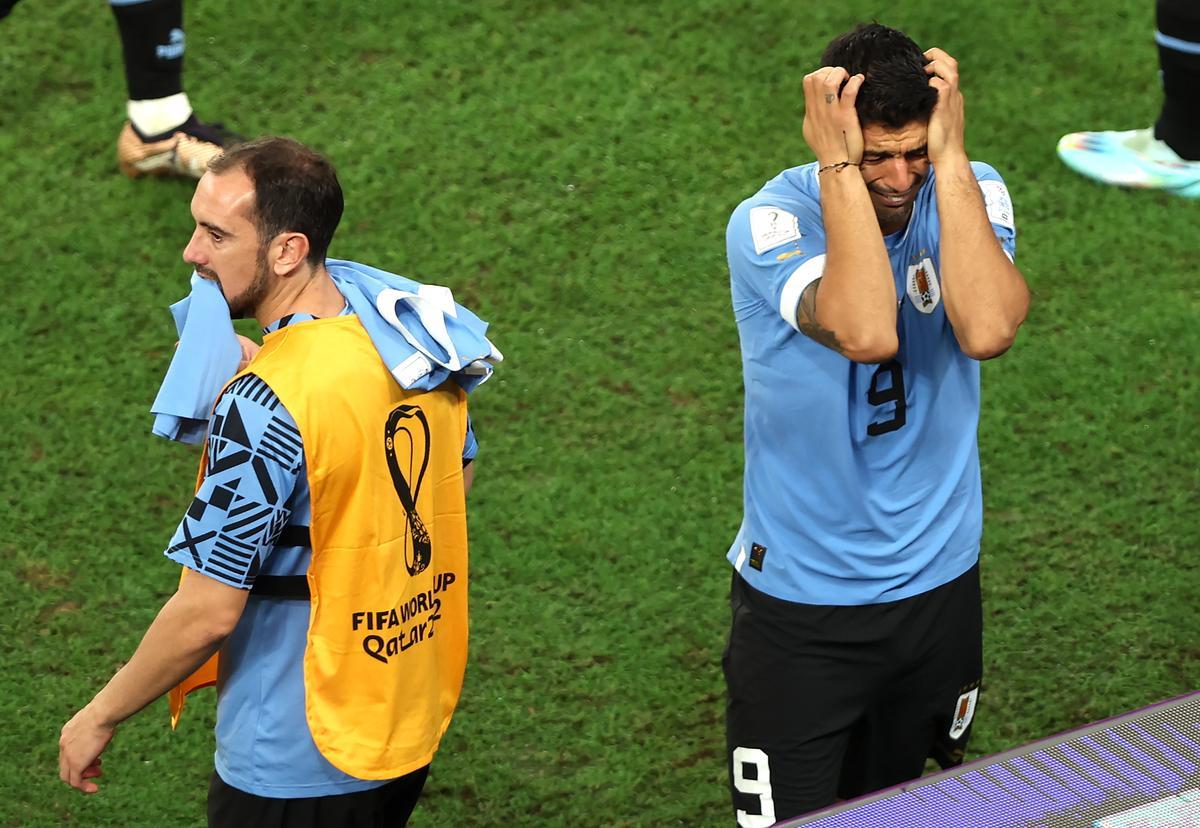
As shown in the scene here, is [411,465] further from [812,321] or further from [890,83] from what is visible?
[890,83]

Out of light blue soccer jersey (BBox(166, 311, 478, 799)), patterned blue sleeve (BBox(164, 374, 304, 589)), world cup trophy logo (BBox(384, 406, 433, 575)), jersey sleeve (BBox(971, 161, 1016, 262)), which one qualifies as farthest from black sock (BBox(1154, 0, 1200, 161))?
patterned blue sleeve (BBox(164, 374, 304, 589))

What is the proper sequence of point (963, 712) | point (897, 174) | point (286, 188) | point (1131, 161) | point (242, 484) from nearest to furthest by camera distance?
1. point (242, 484)
2. point (286, 188)
3. point (897, 174)
4. point (963, 712)
5. point (1131, 161)

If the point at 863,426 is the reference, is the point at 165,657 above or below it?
below

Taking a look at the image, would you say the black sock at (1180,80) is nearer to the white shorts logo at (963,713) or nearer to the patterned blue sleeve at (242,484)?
the white shorts logo at (963,713)

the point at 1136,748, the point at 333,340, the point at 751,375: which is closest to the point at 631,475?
the point at 751,375

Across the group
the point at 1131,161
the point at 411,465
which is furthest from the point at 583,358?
the point at 411,465

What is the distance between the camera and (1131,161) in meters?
6.58

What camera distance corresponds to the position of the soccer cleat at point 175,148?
20.8 feet

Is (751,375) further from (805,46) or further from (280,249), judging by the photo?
(805,46)

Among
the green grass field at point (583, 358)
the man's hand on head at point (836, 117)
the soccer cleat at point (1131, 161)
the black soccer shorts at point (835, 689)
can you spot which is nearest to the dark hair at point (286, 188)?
the man's hand on head at point (836, 117)

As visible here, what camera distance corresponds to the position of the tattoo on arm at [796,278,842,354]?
2955 millimetres

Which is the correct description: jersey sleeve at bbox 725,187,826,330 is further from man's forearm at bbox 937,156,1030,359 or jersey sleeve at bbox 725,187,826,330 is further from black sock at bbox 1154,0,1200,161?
black sock at bbox 1154,0,1200,161

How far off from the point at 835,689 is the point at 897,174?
1.03m

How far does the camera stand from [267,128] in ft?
22.1
